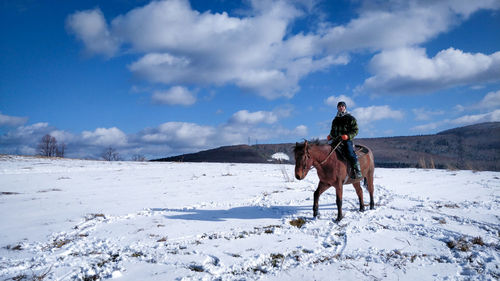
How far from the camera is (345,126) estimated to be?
6.22 metres

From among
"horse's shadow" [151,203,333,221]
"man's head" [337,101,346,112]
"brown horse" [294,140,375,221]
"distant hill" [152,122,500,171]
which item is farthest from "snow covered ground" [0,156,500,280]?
"distant hill" [152,122,500,171]

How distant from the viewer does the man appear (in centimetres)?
590

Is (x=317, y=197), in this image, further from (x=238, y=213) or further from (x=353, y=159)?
(x=238, y=213)

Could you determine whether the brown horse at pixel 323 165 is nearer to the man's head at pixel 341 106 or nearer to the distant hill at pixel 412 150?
the man's head at pixel 341 106

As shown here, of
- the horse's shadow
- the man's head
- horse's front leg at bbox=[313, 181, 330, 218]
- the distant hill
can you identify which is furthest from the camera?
the distant hill

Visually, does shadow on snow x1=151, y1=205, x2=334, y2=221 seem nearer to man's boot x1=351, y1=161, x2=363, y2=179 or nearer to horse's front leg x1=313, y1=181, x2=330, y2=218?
horse's front leg x1=313, y1=181, x2=330, y2=218

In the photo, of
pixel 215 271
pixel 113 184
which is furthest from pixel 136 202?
pixel 215 271

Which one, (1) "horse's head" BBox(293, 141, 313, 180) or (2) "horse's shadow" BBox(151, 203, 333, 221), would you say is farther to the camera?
(2) "horse's shadow" BBox(151, 203, 333, 221)

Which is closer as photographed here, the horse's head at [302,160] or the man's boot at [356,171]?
the horse's head at [302,160]

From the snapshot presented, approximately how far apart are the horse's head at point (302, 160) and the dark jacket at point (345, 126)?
4.65 feet

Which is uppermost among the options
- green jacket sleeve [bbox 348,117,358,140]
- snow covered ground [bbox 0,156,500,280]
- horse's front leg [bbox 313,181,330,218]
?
green jacket sleeve [bbox 348,117,358,140]

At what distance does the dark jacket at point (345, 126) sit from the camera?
20.0ft

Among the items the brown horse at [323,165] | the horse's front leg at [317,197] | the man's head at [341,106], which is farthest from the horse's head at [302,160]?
the man's head at [341,106]

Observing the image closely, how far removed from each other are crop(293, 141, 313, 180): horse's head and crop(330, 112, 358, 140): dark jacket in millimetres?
1417
